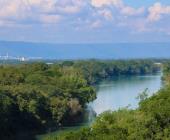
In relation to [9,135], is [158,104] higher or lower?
higher

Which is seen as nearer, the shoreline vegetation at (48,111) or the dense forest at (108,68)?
the shoreline vegetation at (48,111)

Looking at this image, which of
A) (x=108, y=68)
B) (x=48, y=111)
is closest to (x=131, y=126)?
(x=48, y=111)

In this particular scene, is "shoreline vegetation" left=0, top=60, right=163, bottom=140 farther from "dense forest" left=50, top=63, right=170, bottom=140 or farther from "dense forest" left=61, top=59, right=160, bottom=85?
"dense forest" left=61, top=59, right=160, bottom=85

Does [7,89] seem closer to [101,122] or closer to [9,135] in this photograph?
[9,135]

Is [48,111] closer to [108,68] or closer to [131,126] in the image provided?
[131,126]

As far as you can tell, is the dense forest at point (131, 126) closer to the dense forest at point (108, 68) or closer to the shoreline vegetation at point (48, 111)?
the shoreline vegetation at point (48, 111)

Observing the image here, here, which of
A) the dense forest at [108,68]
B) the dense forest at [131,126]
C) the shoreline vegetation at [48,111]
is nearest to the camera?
the dense forest at [131,126]

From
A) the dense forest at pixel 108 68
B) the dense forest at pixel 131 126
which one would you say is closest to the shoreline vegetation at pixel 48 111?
the dense forest at pixel 131 126

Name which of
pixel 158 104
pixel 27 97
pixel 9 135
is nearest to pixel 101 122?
pixel 158 104
